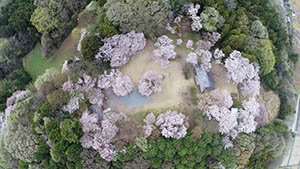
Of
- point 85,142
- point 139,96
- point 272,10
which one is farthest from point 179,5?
point 85,142

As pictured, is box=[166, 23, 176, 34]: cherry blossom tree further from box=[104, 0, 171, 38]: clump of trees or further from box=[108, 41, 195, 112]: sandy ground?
box=[108, 41, 195, 112]: sandy ground

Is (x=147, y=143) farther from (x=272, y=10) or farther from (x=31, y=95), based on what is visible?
(x=272, y=10)

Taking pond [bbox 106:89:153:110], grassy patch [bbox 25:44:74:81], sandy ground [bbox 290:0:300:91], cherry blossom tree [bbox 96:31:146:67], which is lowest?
sandy ground [bbox 290:0:300:91]

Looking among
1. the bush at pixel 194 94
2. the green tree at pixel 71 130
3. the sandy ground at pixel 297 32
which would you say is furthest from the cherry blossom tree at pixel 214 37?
the green tree at pixel 71 130

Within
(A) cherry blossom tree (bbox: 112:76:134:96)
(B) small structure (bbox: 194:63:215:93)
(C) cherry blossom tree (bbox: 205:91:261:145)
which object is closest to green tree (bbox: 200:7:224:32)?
(B) small structure (bbox: 194:63:215:93)

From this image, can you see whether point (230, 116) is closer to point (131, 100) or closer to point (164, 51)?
point (164, 51)

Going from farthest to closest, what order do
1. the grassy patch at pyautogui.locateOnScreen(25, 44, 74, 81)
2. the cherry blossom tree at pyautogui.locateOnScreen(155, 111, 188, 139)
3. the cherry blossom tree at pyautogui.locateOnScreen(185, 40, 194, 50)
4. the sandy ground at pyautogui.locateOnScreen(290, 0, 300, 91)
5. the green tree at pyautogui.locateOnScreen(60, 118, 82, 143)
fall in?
1. the sandy ground at pyautogui.locateOnScreen(290, 0, 300, 91)
2. the grassy patch at pyautogui.locateOnScreen(25, 44, 74, 81)
3. the cherry blossom tree at pyautogui.locateOnScreen(185, 40, 194, 50)
4. the cherry blossom tree at pyautogui.locateOnScreen(155, 111, 188, 139)
5. the green tree at pyautogui.locateOnScreen(60, 118, 82, 143)
